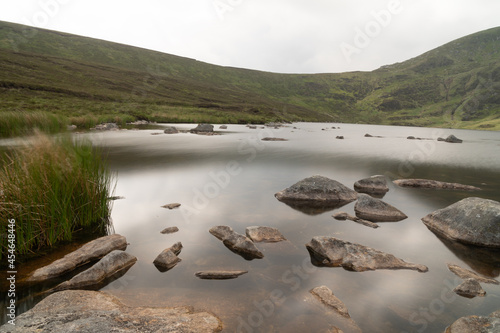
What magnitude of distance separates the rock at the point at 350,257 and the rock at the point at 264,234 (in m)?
1.05

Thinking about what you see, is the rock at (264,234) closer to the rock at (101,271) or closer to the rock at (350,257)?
the rock at (350,257)

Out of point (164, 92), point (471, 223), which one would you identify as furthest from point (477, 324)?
point (164, 92)

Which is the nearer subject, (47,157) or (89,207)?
(47,157)

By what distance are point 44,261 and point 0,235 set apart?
3.50ft

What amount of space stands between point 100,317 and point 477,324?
18.8 feet

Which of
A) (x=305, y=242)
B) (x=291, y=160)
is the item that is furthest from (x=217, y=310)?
(x=291, y=160)

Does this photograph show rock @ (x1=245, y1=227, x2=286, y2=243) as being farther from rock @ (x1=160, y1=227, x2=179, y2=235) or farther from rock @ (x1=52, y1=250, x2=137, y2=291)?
rock @ (x1=52, y1=250, x2=137, y2=291)

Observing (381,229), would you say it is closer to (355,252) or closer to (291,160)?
(355,252)

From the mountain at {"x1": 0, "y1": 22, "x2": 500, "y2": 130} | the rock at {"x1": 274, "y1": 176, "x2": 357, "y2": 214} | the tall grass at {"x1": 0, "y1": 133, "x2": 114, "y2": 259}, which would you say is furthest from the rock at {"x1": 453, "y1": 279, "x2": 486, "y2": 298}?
the mountain at {"x1": 0, "y1": 22, "x2": 500, "y2": 130}

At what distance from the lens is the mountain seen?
63062mm

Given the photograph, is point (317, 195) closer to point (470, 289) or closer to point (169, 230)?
point (470, 289)

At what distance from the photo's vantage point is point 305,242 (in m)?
7.11

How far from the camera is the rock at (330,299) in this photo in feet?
14.4

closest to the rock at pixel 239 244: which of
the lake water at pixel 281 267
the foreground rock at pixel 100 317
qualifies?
the lake water at pixel 281 267
